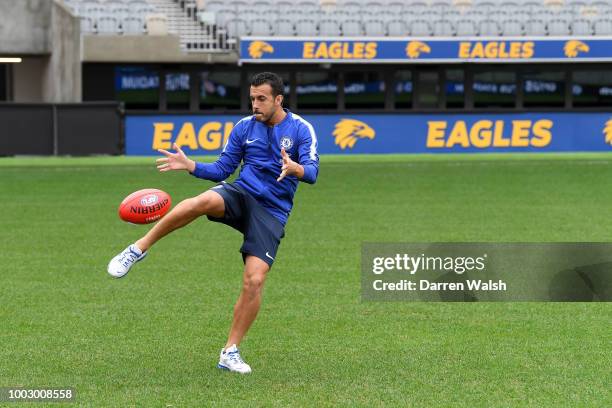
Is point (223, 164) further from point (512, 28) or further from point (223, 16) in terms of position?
point (512, 28)

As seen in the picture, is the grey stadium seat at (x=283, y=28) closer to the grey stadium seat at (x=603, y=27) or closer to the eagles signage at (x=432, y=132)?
the eagles signage at (x=432, y=132)

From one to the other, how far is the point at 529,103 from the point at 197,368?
32.9 metres

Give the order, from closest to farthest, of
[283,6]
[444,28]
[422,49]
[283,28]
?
[422,49] < [283,28] < [444,28] < [283,6]

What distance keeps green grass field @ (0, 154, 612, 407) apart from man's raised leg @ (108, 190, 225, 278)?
77cm

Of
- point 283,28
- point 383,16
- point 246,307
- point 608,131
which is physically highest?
point 383,16

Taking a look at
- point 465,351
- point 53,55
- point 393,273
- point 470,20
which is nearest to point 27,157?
point 53,55

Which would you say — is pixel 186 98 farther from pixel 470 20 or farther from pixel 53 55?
pixel 470 20

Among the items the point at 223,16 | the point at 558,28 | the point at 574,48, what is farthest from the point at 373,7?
the point at 574,48

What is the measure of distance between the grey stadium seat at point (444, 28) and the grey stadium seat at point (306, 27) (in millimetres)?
4155

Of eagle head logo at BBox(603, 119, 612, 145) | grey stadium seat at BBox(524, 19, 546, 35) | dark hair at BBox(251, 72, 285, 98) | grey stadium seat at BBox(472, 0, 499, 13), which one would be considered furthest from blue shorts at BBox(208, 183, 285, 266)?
grey stadium seat at BBox(472, 0, 499, 13)

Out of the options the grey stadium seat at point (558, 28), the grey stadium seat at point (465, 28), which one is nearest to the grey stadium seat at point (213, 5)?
the grey stadium seat at point (465, 28)

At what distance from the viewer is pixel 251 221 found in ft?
25.4

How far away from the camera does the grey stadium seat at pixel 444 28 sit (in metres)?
38.5

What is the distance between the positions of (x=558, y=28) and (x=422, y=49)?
18.2ft
